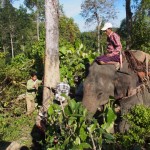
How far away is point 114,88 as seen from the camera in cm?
730

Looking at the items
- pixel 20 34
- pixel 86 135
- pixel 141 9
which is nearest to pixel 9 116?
pixel 86 135

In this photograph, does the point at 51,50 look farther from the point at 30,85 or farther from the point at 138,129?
the point at 138,129

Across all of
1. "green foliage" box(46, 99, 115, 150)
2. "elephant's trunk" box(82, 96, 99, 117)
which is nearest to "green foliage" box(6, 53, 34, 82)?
"elephant's trunk" box(82, 96, 99, 117)

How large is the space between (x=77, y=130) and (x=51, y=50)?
4403 millimetres

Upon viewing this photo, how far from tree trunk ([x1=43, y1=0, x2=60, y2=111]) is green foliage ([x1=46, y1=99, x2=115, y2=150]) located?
3.34 meters

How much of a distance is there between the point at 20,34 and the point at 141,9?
3678 cm

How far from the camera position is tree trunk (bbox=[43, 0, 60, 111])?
9.06 meters

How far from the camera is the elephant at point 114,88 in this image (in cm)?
689

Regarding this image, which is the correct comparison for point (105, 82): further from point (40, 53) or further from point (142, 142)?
point (40, 53)

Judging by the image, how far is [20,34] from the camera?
5491cm

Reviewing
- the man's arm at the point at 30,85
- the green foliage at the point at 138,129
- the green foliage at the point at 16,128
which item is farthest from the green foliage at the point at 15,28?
the green foliage at the point at 138,129

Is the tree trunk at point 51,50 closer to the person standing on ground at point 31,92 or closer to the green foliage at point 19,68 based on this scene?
the person standing on ground at point 31,92

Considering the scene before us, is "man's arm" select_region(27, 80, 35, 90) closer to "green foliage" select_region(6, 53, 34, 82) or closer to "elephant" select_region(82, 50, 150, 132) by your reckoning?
"green foliage" select_region(6, 53, 34, 82)

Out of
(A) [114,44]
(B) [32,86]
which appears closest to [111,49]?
(A) [114,44]
